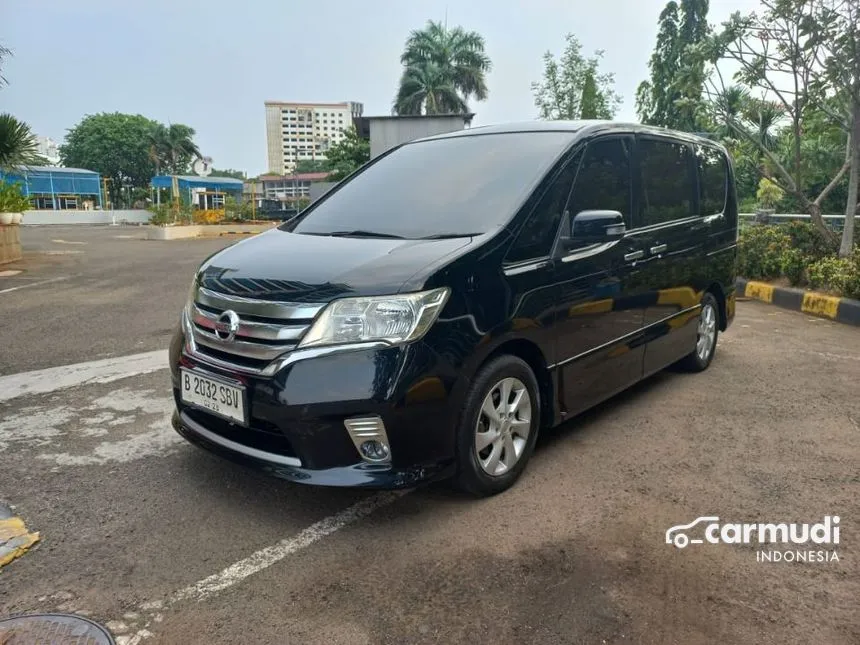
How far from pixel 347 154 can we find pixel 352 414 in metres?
30.6

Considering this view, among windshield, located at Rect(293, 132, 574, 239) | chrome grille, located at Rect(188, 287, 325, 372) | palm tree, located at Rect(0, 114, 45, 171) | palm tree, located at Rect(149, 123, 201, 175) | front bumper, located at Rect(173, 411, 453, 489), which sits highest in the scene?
palm tree, located at Rect(149, 123, 201, 175)

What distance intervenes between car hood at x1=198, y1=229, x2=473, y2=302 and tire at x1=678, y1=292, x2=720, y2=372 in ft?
9.40

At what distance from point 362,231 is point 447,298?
2.81 feet

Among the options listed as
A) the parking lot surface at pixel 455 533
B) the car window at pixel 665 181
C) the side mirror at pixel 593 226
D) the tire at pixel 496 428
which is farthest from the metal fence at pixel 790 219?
the tire at pixel 496 428

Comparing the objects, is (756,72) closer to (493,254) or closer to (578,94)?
(493,254)

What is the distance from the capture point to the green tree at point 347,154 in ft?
102

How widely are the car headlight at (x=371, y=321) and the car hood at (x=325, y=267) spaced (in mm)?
39

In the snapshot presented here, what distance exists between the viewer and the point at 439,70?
3406cm

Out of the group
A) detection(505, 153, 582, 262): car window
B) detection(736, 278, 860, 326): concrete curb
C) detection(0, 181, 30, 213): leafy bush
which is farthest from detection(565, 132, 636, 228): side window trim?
detection(0, 181, 30, 213): leafy bush

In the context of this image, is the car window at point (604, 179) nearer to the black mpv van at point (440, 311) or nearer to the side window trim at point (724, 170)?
the black mpv van at point (440, 311)

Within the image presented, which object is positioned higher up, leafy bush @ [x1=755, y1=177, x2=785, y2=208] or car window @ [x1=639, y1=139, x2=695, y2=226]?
leafy bush @ [x1=755, y1=177, x2=785, y2=208]

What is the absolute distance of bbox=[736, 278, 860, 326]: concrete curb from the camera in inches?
293

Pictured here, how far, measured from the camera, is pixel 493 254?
118 inches

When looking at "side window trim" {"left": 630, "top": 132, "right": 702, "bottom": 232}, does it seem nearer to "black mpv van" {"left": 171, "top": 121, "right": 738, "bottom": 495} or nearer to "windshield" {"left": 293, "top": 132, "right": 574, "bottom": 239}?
"black mpv van" {"left": 171, "top": 121, "right": 738, "bottom": 495}
